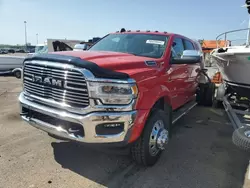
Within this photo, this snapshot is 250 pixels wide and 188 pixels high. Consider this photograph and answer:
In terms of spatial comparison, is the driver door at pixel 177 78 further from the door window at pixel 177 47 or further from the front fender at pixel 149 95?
the front fender at pixel 149 95

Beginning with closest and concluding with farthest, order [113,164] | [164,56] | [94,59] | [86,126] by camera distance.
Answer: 1. [86,126]
2. [94,59]
3. [113,164]
4. [164,56]

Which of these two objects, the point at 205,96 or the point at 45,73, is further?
the point at 205,96

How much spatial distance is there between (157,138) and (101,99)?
121 centimetres

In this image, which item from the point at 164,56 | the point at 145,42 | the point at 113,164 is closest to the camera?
the point at 113,164

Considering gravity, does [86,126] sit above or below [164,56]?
below

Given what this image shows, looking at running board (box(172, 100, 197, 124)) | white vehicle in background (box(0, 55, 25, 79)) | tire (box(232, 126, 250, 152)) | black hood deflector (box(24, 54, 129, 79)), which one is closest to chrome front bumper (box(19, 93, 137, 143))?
black hood deflector (box(24, 54, 129, 79))

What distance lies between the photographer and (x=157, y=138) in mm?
3523

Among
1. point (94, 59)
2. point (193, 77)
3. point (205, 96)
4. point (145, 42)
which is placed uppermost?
point (145, 42)

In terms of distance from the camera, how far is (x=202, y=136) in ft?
→ 16.4

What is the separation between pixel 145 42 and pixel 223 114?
3820mm

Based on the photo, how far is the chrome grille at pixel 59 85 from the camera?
2.81 metres

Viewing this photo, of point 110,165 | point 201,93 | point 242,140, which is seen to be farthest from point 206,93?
point 110,165

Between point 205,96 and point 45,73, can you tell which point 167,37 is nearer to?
point 45,73

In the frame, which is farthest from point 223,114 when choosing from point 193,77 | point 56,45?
point 56,45
